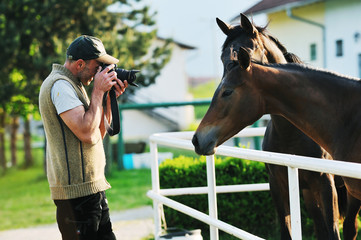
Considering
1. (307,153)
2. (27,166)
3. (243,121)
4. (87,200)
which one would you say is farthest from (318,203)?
(27,166)

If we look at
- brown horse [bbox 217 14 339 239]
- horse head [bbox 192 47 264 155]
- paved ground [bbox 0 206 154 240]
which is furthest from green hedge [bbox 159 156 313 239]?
horse head [bbox 192 47 264 155]

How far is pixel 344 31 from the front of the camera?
18.9 meters

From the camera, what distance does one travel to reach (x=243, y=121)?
9.62 feet

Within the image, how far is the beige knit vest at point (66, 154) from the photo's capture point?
2.90 meters

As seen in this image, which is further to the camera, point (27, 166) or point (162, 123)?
point (162, 123)

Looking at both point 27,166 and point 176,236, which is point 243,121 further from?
point 27,166


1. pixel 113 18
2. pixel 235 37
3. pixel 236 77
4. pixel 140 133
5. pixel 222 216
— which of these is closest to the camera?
pixel 236 77

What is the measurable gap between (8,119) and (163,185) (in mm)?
13172

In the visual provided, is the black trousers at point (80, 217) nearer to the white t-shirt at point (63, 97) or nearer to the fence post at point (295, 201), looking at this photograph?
the white t-shirt at point (63, 97)

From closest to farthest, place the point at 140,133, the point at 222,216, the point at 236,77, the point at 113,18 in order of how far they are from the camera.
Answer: the point at 236,77 < the point at 222,216 < the point at 113,18 < the point at 140,133

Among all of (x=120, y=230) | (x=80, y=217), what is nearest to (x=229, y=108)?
(x=80, y=217)

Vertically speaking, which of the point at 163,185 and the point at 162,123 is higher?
the point at 163,185

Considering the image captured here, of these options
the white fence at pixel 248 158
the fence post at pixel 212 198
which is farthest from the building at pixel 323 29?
the fence post at pixel 212 198

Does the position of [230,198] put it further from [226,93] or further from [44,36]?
[44,36]
